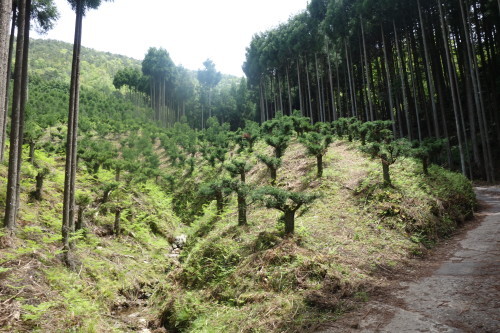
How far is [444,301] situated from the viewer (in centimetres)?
381

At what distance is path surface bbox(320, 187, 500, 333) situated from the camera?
327 cm

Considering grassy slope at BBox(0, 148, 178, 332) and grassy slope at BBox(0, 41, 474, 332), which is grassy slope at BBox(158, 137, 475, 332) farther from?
grassy slope at BBox(0, 148, 178, 332)

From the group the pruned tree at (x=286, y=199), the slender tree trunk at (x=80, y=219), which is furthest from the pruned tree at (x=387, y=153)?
the slender tree trunk at (x=80, y=219)

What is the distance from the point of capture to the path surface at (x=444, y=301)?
3.27 metres

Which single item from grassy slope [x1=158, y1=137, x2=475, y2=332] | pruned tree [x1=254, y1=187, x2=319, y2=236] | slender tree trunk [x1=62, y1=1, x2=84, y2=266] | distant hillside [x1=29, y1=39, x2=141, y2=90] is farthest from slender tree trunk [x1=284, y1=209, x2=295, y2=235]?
distant hillside [x1=29, y1=39, x2=141, y2=90]

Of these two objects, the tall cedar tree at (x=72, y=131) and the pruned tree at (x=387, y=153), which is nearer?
the tall cedar tree at (x=72, y=131)

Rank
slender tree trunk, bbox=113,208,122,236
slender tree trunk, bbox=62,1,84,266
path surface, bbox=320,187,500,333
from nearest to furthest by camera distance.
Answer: path surface, bbox=320,187,500,333 → slender tree trunk, bbox=62,1,84,266 → slender tree trunk, bbox=113,208,122,236

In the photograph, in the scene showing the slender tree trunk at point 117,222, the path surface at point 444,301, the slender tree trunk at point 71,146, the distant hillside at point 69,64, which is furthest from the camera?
the distant hillside at point 69,64

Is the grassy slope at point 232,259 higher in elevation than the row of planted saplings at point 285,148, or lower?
lower

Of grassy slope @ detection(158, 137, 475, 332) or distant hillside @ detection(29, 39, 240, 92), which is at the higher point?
distant hillside @ detection(29, 39, 240, 92)

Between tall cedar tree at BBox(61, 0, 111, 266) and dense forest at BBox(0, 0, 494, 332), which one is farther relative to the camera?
tall cedar tree at BBox(61, 0, 111, 266)

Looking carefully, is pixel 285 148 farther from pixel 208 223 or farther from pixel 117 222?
pixel 117 222

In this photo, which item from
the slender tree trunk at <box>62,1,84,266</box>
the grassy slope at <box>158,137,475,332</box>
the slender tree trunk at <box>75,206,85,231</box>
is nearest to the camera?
the grassy slope at <box>158,137,475,332</box>

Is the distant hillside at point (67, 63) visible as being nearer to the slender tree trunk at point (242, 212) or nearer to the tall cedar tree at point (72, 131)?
the tall cedar tree at point (72, 131)
